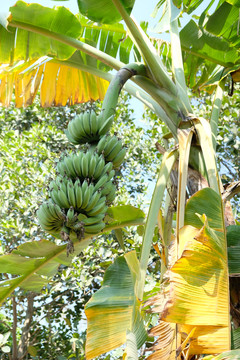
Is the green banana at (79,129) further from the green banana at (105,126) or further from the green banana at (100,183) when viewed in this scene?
the green banana at (100,183)

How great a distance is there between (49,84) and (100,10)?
0.74 metres

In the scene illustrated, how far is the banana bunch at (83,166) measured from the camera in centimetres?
115

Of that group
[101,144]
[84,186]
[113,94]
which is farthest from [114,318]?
[113,94]

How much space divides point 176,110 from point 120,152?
1.32 ft

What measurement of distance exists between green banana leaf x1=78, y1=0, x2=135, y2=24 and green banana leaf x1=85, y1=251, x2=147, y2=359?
109 cm

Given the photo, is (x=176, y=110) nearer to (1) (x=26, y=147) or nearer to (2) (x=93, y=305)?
(2) (x=93, y=305)

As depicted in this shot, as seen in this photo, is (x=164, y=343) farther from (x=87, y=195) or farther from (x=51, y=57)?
(x=51, y=57)

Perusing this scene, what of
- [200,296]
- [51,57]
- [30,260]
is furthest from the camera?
[51,57]

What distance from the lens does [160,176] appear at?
1451 millimetres

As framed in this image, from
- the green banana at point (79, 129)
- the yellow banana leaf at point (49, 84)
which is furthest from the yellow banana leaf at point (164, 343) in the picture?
the yellow banana leaf at point (49, 84)

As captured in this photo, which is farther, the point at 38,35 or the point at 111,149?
the point at 38,35

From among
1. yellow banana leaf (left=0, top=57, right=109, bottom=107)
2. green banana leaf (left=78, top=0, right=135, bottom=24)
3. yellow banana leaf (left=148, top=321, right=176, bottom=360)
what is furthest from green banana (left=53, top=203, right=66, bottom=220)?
yellow banana leaf (left=0, top=57, right=109, bottom=107)

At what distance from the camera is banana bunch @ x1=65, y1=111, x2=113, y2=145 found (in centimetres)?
123

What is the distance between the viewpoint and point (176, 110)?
1.56 m
